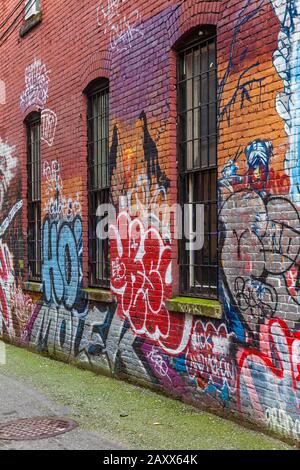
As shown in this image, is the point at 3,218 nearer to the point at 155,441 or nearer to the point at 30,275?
the point at 30,275

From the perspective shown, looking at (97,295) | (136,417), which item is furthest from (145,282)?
(136,417)

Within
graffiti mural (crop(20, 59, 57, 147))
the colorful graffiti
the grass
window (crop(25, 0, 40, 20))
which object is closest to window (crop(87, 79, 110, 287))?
graffiti mural (crop(20, 59, 57, 147))

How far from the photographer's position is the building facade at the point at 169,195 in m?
5.75

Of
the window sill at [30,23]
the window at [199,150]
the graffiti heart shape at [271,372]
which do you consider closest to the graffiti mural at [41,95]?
the window sill at [30,23]

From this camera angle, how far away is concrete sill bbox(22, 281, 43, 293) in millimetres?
11036

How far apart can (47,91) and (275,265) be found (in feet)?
21.0

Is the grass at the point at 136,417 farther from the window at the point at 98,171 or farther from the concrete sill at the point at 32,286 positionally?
the concrete sill at the point at 32,286

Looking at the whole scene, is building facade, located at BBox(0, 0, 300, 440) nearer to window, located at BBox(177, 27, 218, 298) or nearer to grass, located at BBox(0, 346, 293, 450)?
window, located at BBox(177, 27, 218, 298)

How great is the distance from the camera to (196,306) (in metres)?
6.77

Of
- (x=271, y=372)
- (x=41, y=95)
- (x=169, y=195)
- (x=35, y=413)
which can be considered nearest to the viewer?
(x=271, y=372)

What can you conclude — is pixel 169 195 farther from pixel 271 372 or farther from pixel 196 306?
pixel 271 372

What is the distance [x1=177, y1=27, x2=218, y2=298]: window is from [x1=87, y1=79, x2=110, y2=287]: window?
6.47 ft

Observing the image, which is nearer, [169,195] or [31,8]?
[169,195]

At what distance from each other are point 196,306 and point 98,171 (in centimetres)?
339
